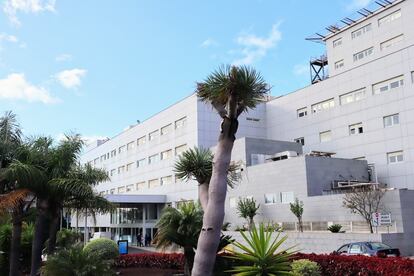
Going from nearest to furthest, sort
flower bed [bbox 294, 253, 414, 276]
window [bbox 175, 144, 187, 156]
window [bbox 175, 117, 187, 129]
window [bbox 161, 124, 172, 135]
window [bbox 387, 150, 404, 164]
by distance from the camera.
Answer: flower bed [bbox 294, 253, 414, 276], window [bbox 387, 150, 404, 164], window [bbox 175, 144, 187, 156], window [bbox 175, 117, 187, 129], window [bbox 161, 124, 172, 135]

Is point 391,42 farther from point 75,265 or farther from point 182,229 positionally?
point 75,265

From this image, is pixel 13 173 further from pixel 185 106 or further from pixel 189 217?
pixel 185 106

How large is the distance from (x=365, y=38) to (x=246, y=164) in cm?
1926

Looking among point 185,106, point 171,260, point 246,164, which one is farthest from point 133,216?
point 171,260

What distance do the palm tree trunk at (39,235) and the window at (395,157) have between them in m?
31.0

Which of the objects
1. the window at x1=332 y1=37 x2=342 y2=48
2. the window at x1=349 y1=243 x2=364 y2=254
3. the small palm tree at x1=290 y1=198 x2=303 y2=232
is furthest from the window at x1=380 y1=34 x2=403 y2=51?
the window at x1=349 y1=243 x2=364 y2=254

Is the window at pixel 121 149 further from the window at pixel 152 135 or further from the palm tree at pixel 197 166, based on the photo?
the palm tree at pixel 197 166

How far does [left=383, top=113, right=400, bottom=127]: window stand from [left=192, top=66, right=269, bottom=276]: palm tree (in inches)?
1255

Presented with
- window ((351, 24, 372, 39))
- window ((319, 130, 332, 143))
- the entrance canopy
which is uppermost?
window ((351, 24, 372, 39))

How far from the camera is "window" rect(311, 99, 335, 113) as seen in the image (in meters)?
46.9

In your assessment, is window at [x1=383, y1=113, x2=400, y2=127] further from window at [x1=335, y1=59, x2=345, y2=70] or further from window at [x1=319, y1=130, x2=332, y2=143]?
window at [x1=335, y1=59, x2=345, y2=70]

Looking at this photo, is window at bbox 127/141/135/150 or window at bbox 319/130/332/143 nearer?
window at bbox 319/130/332/143

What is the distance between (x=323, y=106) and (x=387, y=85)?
803 centimetres

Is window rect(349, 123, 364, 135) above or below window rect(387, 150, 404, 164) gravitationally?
above
